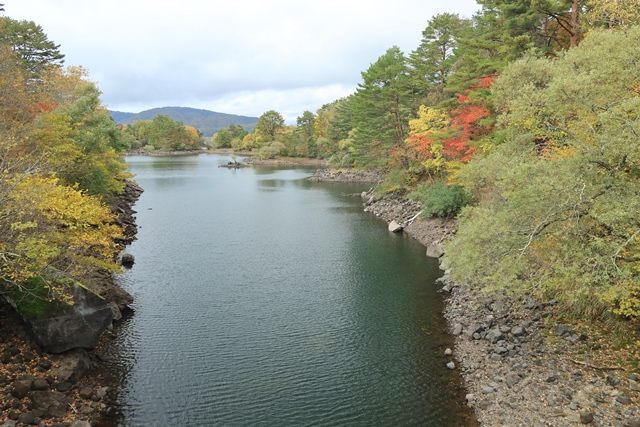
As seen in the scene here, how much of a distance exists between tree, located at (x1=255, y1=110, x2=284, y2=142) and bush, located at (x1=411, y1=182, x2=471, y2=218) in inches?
3710

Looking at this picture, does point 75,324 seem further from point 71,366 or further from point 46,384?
point 46,384

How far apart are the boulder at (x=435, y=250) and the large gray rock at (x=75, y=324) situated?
1961cm

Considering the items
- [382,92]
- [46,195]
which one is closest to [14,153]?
[46,195]

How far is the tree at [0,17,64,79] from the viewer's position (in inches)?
1901

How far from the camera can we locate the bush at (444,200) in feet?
107

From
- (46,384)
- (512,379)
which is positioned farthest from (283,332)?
(512,379)

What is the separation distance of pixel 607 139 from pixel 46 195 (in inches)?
659

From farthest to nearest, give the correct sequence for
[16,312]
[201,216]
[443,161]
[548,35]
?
[201,216], [443,161], [548,35], [16,312]

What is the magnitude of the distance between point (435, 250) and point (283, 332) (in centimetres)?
1402

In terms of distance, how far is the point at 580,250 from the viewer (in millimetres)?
11805

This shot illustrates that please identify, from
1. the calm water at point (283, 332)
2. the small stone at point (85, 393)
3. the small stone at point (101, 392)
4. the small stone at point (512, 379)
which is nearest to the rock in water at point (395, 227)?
the calm water at point (283, 332)

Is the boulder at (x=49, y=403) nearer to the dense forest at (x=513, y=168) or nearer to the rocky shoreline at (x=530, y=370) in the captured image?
the dense forest at (x=513, y=168)

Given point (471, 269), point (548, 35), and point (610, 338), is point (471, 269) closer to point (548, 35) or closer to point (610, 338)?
point (610, 338)

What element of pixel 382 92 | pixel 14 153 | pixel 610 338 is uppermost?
pixel 382 92
